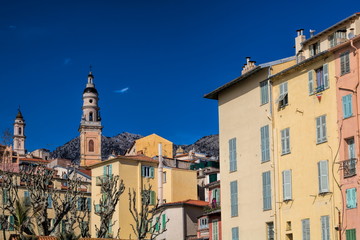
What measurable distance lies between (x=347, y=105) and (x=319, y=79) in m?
3.42

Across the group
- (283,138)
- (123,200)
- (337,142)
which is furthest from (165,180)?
(337,142)

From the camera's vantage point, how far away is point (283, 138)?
1769 inches

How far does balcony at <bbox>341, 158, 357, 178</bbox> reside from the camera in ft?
126

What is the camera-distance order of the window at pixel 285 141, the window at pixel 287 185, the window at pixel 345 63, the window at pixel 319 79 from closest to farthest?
the window at pixel 345 63 → the window at pixel 319 79 → the window at pixel 287 185 → the window at pixel 285 141

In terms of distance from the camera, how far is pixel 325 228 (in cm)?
3997

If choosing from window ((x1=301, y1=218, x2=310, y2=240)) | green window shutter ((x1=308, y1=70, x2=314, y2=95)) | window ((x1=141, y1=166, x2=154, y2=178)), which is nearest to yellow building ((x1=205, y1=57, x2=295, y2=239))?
window ((x1=301, y1=218, x2=310, y2=240))

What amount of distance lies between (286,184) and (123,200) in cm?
3457

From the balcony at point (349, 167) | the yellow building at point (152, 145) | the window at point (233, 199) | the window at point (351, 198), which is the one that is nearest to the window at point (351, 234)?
the window at point (351, 198)

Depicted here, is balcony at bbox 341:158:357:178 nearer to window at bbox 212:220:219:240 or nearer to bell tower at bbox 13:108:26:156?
window at bbox 212:220:219:240

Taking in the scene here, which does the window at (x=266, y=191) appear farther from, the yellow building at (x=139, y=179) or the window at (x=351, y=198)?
the yellow building at (x=139, y=179)

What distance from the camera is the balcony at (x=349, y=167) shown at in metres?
38.4

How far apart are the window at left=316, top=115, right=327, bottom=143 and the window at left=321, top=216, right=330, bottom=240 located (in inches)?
177

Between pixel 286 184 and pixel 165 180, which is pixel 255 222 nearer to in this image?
pixel 286 184

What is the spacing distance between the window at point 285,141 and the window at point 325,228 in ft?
18.6
